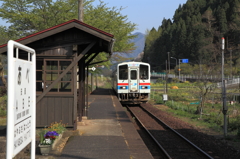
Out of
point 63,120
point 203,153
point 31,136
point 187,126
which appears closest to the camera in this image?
point 31,136

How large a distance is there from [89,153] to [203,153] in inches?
114

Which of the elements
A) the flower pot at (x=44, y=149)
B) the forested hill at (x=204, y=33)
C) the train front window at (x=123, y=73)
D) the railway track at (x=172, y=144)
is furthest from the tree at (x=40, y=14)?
the forested hill at (x=204, y=33)

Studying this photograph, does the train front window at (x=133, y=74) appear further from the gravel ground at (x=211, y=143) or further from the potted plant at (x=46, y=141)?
the potted plant at (x=46, y=141)

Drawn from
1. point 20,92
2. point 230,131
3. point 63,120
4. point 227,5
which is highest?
point 227,5

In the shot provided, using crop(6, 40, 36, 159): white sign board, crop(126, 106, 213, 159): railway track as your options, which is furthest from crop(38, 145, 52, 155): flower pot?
crop(126, 106, 213, 159): railway track

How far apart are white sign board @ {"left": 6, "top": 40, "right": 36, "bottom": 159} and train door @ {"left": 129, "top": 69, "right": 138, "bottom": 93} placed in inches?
623

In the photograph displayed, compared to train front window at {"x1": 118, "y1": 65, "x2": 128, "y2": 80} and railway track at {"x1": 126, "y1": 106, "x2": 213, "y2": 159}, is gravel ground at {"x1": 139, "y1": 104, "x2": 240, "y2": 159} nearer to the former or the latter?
railway track at {"x1": 126, "y1": 106, "x2": 213, "y2": 159}

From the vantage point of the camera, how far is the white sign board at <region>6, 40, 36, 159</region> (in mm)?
2877

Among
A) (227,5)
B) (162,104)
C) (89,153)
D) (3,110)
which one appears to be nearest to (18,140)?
(89,153)

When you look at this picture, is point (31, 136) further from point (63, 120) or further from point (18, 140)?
point (63, 120)

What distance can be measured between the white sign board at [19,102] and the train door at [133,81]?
15.8 metres

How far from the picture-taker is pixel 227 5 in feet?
239

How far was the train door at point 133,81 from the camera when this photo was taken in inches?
763

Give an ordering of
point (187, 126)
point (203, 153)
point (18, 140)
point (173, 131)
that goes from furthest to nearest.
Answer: point (187, 126), point (173, 131), point (203, 153), point (18, 140)
